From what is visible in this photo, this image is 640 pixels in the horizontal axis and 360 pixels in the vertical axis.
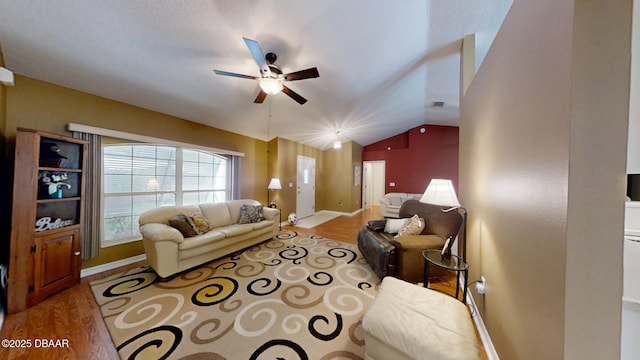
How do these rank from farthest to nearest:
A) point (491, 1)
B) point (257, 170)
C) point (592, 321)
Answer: point (257, 170)
point (491, 1)
point (592, 321)

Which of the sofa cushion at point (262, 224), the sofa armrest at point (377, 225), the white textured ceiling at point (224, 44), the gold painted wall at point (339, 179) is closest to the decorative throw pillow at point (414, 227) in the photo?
the sofa armrest at point (377, 225)

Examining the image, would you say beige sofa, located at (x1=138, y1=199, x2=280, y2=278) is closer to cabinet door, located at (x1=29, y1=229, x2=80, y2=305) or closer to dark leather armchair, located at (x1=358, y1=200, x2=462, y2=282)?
A: cabinet door, located at (x1=29, y1=229, x2=80, y2=305)

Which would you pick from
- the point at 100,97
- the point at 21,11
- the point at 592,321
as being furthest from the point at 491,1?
the point at 100,97

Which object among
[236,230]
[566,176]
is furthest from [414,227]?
[236,230]

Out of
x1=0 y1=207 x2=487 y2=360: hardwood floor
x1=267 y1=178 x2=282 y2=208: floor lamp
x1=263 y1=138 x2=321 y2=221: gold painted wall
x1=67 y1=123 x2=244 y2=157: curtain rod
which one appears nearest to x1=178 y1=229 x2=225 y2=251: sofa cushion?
x1=0 y1=207 x2=487 y2=360: hardwood floor

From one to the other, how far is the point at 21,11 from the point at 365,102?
3855mm

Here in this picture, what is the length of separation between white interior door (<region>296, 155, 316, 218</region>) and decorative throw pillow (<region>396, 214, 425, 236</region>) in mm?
3414

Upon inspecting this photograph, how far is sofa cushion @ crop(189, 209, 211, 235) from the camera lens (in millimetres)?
2836

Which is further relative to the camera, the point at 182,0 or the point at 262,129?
the point at 262,129

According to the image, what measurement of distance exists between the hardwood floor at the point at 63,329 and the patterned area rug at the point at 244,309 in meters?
0.07

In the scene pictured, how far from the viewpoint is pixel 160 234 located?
2277 mm

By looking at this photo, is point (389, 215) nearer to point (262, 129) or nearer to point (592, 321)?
point (262, 129)

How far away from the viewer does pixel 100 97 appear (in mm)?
2447

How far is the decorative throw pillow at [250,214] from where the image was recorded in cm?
349
